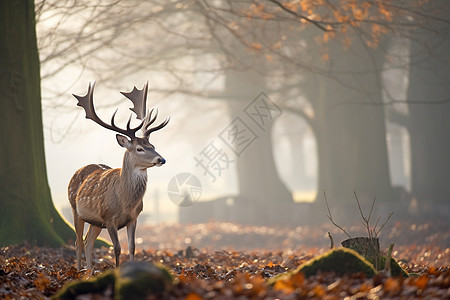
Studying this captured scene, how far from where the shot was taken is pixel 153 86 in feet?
74.0

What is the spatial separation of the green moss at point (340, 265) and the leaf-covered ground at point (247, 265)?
12 centimetres

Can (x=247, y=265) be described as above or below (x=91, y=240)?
below

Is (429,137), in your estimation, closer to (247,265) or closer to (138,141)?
(247,265)

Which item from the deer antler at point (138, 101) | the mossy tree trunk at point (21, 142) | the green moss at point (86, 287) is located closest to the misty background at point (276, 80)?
the mossy tree trunk at point (21, 142)

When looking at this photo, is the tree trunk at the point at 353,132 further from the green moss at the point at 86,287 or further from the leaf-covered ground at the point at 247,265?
the green moss at the point at 86,287

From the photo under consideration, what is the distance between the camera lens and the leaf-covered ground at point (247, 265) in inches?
177

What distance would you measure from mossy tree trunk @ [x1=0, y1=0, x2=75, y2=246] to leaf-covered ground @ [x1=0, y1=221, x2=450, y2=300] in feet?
1.73

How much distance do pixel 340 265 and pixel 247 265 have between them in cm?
347

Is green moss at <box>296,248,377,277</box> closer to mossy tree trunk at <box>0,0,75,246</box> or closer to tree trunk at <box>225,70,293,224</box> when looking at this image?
mossy tree trunk at <box>0,0,75,246</box>

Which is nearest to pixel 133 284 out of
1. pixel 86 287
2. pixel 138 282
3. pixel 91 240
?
pixel 138 282

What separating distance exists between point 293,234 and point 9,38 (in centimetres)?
1132

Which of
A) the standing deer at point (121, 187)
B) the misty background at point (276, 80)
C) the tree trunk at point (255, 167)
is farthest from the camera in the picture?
the tree trunk at point (255, 167)

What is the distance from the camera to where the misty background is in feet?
45.9

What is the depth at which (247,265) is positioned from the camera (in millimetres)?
8492
